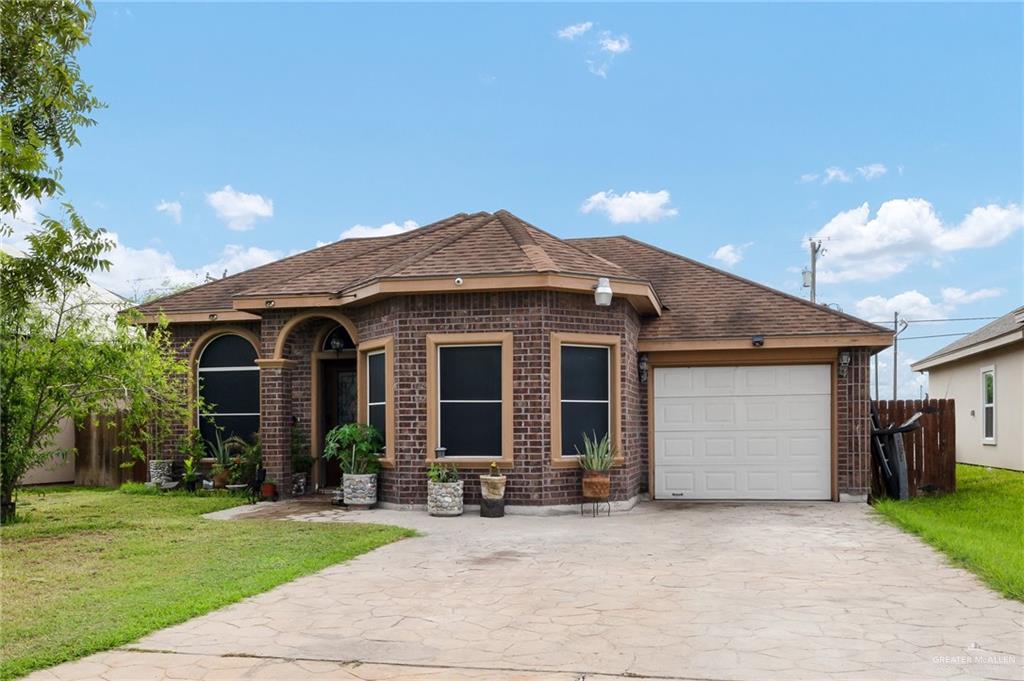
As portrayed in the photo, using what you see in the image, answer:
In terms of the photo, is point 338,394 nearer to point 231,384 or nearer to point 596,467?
point 231,384

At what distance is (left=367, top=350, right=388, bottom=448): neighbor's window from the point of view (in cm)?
1201

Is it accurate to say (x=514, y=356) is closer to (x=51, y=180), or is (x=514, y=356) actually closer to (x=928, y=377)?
(x=51, y=180)

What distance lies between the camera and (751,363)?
42.7 feet

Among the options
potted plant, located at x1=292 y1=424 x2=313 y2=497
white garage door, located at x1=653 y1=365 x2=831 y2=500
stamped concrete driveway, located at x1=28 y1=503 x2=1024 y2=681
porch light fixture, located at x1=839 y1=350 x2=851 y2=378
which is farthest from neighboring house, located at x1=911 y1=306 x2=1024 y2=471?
potted plant, located at x1=292 y1=424 x2=313 y2=497

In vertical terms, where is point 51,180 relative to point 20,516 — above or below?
above

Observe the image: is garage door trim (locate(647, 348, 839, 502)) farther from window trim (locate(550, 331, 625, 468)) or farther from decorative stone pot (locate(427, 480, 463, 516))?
decorative stone pot (locate(427, 480, 463, 516))

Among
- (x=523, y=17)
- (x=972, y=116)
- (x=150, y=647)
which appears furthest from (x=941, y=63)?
(x=150, y=647)

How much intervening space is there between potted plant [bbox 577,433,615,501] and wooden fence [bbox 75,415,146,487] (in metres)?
9.29

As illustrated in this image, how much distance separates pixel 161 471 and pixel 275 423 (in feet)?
10.3

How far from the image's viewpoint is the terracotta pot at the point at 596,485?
36.4 feet

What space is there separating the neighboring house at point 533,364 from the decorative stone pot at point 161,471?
1.15ft

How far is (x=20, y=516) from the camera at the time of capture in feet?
36.8

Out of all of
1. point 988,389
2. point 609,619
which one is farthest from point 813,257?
point 609,619

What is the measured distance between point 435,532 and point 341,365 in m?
5.00
